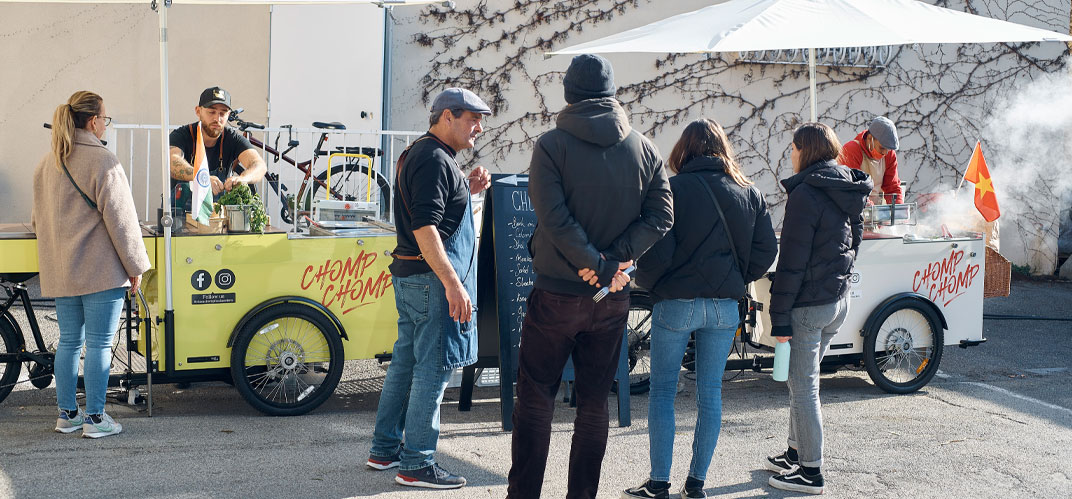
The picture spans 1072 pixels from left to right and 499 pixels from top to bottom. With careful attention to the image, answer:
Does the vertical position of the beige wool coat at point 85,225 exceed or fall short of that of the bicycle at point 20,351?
it exceeds it

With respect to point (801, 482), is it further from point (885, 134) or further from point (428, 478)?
point (885, 134)

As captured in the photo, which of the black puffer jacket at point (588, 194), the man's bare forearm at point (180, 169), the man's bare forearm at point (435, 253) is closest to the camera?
the black puffer jacket at point (588, 194)

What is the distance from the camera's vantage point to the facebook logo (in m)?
5.18

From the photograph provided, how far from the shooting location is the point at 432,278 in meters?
4.14

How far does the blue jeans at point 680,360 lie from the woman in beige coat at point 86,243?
2542 millimetres

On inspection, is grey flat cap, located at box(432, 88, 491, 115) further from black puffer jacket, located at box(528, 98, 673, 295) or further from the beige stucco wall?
the beige stucco wall

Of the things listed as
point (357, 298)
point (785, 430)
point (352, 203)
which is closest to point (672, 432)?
Answer: point (785, 430)

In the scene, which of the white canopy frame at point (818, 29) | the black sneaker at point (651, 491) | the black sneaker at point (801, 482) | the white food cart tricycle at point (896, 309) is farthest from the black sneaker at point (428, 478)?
the white canopy frame at point (818, 29)

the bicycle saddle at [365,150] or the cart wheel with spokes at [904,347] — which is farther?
the bicycle saddle at [365,150]

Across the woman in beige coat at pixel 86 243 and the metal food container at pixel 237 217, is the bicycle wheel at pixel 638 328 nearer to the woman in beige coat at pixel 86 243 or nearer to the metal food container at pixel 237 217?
the metal food container at pixel 237 217

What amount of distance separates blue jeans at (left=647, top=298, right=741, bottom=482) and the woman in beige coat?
8.34 ft

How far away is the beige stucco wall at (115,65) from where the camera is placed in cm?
912

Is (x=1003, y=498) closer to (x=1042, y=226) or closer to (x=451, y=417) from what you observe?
(x=451, y=417)

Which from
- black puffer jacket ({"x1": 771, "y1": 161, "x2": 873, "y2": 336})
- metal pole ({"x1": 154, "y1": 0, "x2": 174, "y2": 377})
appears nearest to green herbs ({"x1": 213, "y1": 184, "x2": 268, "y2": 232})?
metal pole ({"x1": 154, "y1": 0, "x2": 174, "y2": 377})
